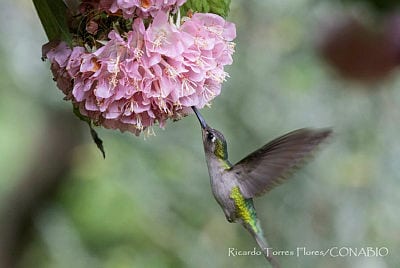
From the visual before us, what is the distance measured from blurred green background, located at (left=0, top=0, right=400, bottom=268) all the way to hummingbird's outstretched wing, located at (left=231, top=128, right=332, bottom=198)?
4.88 feet

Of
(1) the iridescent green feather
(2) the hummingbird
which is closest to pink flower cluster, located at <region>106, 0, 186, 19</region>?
(2) the hummingbird

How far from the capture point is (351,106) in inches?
95.0

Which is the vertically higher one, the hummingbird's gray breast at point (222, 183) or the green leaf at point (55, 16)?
the green leaf at point (55, 16)

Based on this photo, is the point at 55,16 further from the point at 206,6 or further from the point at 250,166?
the point at 250,166

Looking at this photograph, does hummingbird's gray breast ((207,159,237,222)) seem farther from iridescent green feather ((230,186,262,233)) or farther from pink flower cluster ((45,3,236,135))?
pink flower cluster ((45,3,236,135))

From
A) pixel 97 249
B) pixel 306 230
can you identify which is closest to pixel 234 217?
pixel 306 230

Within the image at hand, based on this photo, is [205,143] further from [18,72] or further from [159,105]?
[18,72]

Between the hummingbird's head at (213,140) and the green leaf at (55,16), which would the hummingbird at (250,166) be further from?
the green leaf at (55,16)

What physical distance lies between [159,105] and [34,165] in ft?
5.14

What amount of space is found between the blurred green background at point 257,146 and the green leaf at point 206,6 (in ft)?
5.19

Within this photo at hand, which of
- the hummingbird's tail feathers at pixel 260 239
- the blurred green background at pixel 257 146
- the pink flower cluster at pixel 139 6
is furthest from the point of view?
the blurred green background at pixel 257 146

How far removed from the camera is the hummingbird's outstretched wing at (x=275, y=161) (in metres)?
0.72

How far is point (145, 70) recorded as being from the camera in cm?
65

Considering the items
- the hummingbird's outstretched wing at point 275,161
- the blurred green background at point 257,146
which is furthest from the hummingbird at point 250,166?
the blurred green background at point 257,146
